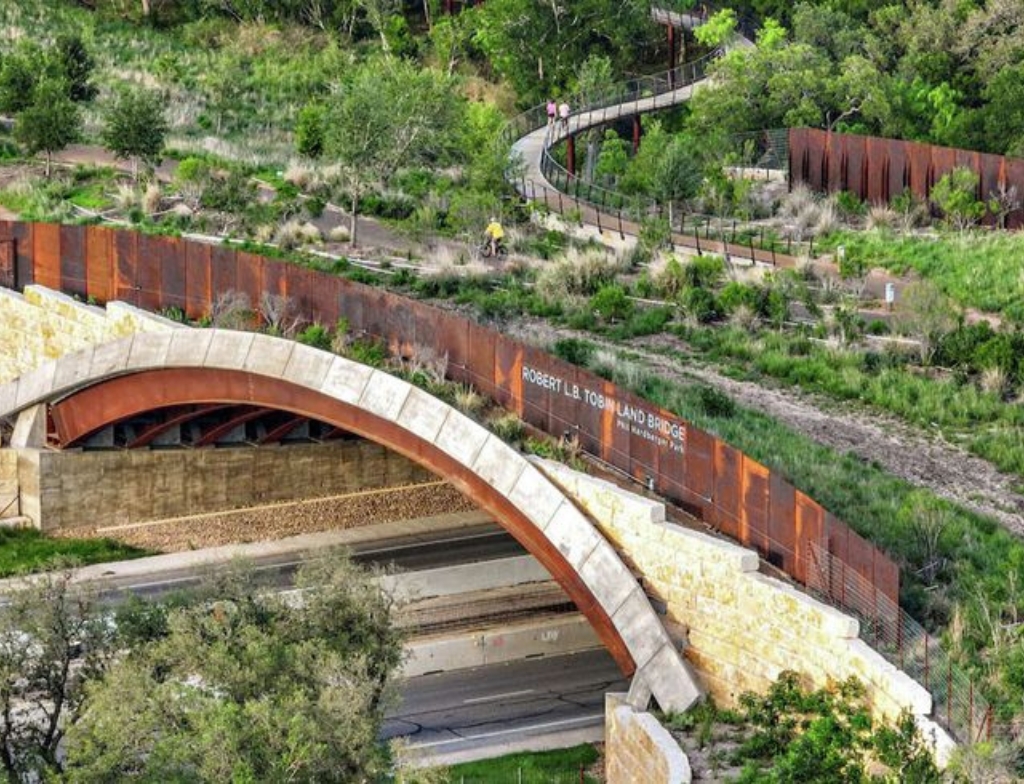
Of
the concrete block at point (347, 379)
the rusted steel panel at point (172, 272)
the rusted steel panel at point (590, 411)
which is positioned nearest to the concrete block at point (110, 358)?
the rusted steel panel at point (172, 272)

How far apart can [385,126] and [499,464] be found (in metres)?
24.8

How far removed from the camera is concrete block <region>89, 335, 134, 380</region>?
60.9 metres

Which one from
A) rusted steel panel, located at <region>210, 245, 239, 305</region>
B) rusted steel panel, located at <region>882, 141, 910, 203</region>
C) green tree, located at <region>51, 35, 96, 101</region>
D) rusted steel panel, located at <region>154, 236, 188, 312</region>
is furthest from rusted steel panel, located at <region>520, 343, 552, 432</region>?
green tree, located at <region>51, 35, 96, 101</region>

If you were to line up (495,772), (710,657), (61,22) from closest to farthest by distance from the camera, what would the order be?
1. (710,657)
2. (495,772)
3. (61,22)

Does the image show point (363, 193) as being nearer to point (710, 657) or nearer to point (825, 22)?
point (825, 22)

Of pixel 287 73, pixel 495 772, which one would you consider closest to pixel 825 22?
pixel 287 73

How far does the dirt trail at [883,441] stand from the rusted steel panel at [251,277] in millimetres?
5993

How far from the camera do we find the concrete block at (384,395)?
5322cm

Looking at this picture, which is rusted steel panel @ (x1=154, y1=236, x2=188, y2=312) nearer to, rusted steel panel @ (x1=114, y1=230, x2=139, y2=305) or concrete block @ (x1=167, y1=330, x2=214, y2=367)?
rusted steel panel @ (x1=114, y1=230, x2=139, y2=305)

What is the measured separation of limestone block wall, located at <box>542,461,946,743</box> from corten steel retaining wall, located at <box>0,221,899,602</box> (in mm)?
865

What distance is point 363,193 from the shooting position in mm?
73688

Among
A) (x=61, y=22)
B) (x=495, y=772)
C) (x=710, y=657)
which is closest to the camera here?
(x=710, y=657)

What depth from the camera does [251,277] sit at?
2311 inches

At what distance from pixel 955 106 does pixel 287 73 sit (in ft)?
83.5
